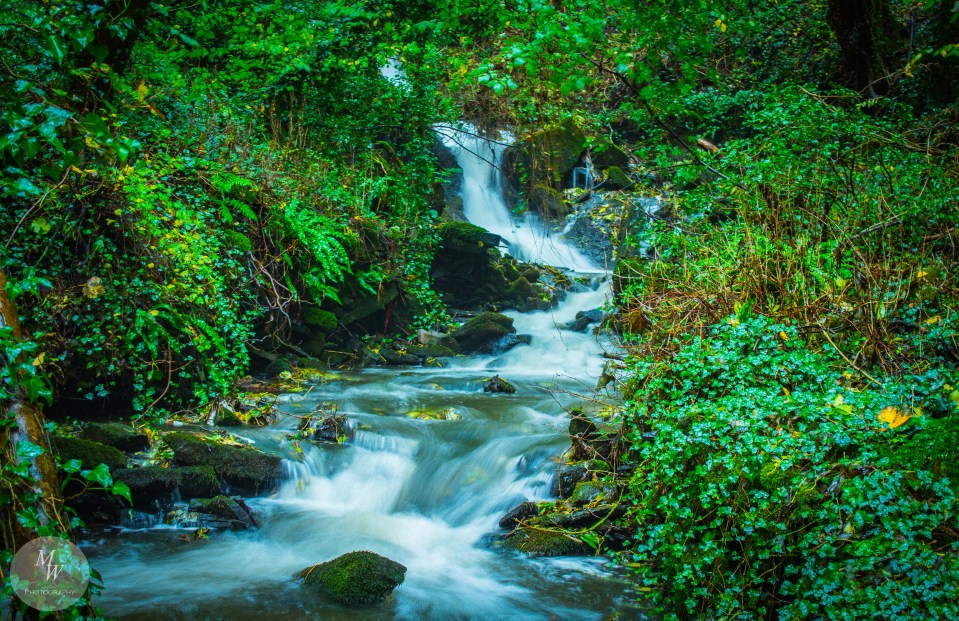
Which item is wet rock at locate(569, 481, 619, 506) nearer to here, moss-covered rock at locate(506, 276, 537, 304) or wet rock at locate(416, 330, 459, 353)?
wet rock at locate(416, 330, 459, 353)

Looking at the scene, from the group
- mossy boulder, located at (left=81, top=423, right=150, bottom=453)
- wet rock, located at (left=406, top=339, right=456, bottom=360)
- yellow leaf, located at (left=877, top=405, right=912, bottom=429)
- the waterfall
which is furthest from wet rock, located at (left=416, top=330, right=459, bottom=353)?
yellow leaf, located at (left=877, top=405, right=912, bottom=429)

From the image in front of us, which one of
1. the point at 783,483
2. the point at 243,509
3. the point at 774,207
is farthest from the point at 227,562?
the point at 774,207

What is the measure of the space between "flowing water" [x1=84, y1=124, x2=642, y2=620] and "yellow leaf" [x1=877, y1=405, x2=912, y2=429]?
6.65ft

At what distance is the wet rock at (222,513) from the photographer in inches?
219

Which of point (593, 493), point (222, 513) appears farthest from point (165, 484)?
point (593, 493)

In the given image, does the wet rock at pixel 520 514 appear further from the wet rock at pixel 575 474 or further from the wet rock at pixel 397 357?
the wet rock at pixel 397 357

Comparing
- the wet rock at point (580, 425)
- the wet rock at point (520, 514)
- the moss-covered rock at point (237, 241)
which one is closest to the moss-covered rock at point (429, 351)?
the moss-covered rock at point (237, 241)

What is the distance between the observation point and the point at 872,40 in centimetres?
980

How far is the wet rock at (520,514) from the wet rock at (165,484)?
2771 millimetres

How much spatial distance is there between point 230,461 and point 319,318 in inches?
181

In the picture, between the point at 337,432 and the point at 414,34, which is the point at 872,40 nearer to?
the point at 414,34

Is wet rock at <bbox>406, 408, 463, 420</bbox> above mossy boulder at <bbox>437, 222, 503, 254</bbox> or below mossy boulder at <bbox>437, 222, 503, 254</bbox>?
below

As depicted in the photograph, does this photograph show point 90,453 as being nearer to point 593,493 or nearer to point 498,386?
point 593,493

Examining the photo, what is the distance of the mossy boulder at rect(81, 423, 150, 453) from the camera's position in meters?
5.93
